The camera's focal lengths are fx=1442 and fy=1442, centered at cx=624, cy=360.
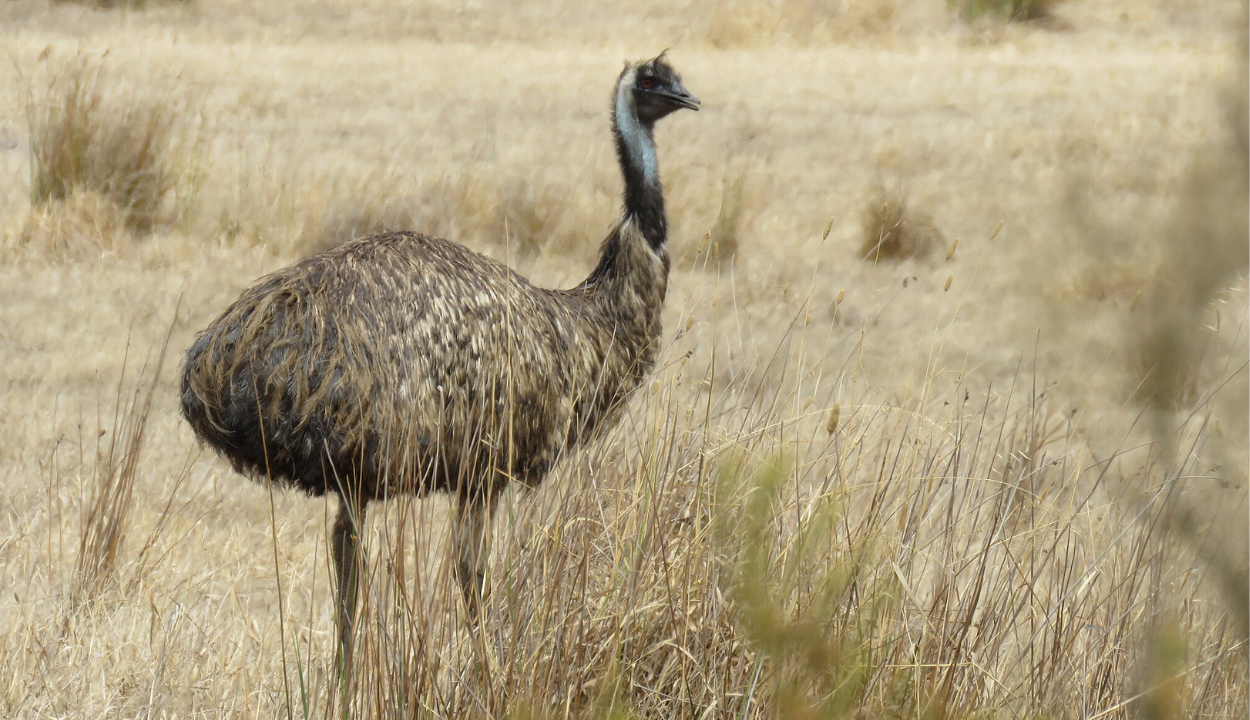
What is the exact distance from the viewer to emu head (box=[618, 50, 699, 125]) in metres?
4.77

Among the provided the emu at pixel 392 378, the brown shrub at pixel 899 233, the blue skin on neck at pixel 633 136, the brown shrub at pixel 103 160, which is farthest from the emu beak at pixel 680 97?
the brown shrub at pixel 103 160

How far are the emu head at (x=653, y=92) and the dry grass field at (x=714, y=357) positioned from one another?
539 millimetres

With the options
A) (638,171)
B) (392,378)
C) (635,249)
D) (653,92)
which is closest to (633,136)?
(638,171)

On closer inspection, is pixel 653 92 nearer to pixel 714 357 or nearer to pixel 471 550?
pixel 714 357

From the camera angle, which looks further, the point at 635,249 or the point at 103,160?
the point at 103,160

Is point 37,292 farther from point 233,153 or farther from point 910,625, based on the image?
point 910,625

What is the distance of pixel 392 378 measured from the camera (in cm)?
348

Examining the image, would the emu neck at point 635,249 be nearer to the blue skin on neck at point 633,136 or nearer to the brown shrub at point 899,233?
the blue skin on neck at point 633,136

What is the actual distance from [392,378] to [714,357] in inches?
34.8

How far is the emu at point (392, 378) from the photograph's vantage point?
133 inches

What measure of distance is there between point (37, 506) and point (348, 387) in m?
1.76

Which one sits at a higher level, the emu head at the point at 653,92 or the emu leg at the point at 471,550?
the emu head at the point at 653,92

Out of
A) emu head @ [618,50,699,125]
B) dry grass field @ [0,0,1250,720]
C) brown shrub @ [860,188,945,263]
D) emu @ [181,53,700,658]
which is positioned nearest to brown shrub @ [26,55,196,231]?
dry grass field @ [0,0,1250,720]

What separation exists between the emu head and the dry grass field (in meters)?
0.54
